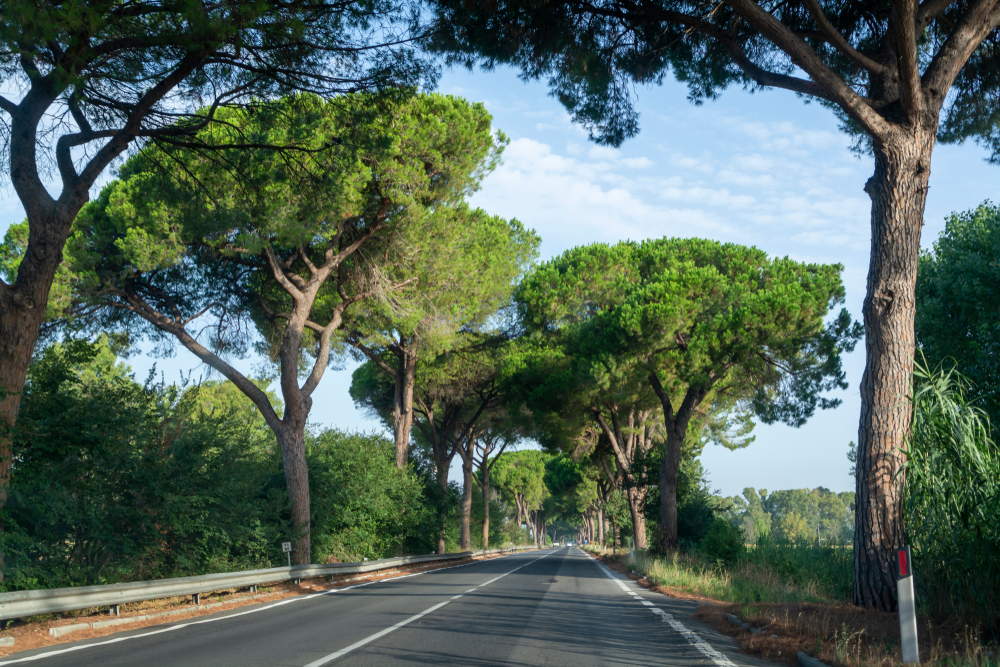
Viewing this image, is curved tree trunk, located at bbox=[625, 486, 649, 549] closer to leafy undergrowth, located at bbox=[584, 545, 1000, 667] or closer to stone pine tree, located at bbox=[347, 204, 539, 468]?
stone pine tree, located at bbox=[347, 204, 539, 468]

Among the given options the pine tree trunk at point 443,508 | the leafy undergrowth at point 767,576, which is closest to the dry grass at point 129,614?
the leafy undergrowth at point 767,576

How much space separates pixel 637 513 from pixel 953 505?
75.8 feet

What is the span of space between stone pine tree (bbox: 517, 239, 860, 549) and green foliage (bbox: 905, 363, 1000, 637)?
13425 millimetres

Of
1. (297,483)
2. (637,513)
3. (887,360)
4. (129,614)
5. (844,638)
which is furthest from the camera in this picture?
(637,513)

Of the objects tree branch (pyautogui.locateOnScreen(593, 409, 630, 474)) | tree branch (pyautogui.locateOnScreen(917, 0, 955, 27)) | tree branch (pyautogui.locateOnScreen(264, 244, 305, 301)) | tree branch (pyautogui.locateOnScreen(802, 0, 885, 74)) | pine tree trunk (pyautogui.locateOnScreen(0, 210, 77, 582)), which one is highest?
Answer: tree branch (pyautogui.locateOnScreen(917, 0, 955, 27))

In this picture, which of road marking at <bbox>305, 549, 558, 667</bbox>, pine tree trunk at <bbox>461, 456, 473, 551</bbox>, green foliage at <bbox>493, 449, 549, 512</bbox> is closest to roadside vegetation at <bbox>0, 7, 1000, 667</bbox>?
road marking at <bbox>305, 549, 558, 667</bbox>

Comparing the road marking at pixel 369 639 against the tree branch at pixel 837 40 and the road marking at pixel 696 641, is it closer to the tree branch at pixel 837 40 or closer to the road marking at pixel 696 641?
the road marking at pixel 696 641

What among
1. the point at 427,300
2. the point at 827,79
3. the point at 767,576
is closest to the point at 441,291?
the point at 427,300

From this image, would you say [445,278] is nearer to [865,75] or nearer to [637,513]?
[865,75]

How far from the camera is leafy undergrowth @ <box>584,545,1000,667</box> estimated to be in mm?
5879

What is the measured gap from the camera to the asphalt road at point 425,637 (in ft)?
22.0

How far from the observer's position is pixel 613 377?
79.8 ft

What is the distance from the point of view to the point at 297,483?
18.7 metres

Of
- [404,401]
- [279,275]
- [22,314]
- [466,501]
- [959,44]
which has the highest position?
[959,44]
